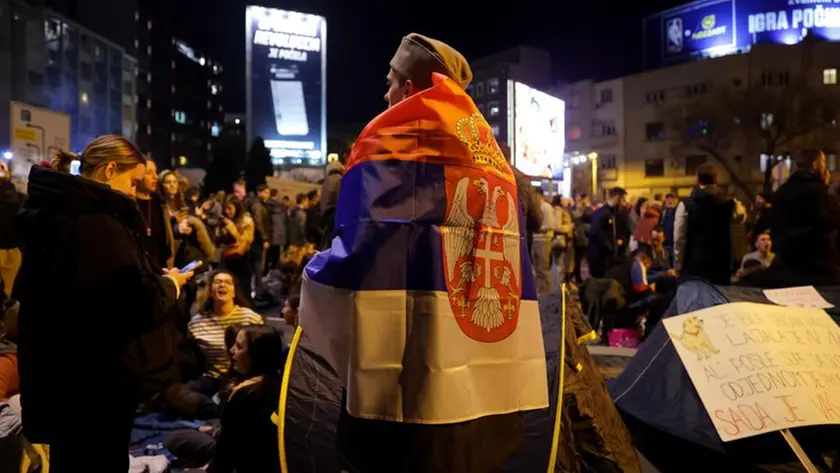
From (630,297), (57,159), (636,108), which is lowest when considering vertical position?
(630,297)

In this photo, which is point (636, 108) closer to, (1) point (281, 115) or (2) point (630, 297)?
(1) point (281, 115)

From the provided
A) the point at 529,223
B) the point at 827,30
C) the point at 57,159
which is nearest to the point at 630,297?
the point at 529,223

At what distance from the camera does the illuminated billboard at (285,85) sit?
38531mm

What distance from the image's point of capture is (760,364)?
4.05m

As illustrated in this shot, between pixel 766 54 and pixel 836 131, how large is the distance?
680 cm

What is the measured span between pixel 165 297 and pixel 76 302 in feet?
1.01

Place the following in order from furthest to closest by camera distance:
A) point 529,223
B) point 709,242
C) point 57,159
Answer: point 709,242 → point 529,223 → point 57,159

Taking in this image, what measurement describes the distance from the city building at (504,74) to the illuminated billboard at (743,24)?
12.6 m

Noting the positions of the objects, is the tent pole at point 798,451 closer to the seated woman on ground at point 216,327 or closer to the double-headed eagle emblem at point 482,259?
the double-headed eagle emblem at point 482,259

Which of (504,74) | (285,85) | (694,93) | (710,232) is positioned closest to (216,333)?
(710,232)

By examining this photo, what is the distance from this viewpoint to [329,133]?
73250mm

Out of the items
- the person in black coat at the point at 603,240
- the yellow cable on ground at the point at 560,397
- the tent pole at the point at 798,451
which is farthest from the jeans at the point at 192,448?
the person in black coat at the point at 603,240

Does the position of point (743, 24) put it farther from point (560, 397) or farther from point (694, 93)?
point (560, 397)

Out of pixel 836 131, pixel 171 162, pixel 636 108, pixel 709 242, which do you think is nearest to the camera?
pixel 709 242
